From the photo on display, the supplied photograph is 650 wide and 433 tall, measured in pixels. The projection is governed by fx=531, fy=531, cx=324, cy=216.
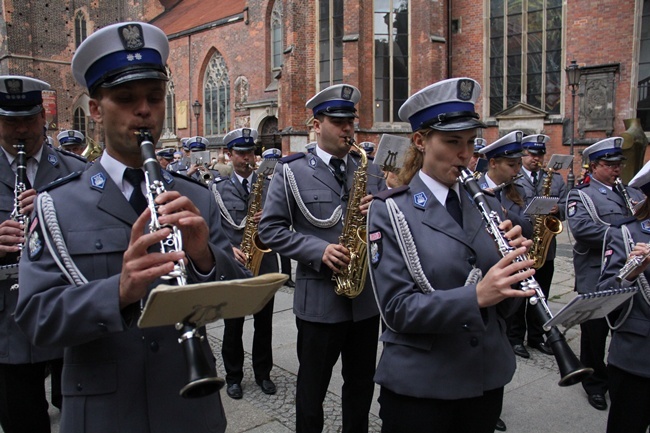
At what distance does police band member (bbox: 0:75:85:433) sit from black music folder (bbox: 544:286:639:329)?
2519 millimetres

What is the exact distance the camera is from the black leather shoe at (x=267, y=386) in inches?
195

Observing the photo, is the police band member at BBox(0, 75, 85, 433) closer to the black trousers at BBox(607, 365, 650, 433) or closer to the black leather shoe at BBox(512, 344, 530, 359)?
the black trousers at BBox(607, 365, 650, 433)

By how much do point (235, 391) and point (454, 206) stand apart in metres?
3.19

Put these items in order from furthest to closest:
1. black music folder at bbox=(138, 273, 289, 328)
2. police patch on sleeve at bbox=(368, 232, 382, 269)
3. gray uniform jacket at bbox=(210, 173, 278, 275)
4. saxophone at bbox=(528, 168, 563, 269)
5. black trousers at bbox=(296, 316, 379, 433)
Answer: saxophone at bbox=(528, 168, 563, 269)
gray uniform jacket at bbox=(210, 173, 278, 275)
black trousers at bbox=(296, 316, 379, 433)
police patch on sleeve at bbox=(368, 232, 382, 269)
black music folder at bbox=(138, 273, 289, 328)

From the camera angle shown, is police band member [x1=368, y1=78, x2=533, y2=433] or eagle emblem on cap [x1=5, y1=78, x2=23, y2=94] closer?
police band member [x1=368, y1=78, x2=533, y2=433]

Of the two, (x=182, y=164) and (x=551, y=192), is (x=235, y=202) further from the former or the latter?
(x=182, y=164)

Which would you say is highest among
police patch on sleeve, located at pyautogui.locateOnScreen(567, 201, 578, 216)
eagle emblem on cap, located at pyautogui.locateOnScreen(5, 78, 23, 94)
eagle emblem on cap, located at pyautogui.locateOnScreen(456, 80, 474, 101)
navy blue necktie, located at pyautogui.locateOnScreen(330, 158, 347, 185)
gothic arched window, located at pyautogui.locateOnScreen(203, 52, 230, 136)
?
gothic arched window, located at pyautogui.locateOnScreen(203, 52, 230, 136)

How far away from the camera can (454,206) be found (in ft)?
8.73

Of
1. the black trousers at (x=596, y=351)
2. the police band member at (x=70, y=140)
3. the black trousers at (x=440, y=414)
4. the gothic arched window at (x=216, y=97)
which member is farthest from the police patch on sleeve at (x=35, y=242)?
the gothic arched window at (x=216, y=97)

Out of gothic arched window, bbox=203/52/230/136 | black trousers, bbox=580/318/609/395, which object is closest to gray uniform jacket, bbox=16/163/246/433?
black trousers, bbox=580/318/609/395

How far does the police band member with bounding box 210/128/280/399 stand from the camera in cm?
507

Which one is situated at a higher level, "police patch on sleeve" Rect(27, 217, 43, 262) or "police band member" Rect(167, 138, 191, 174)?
"police band member" Rect(167, 138, 191, 174)

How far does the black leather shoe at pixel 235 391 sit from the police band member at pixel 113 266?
2.94 meters

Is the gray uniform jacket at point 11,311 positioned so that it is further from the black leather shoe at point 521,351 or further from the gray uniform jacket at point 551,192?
the gray uniform jacket at point 551,192
